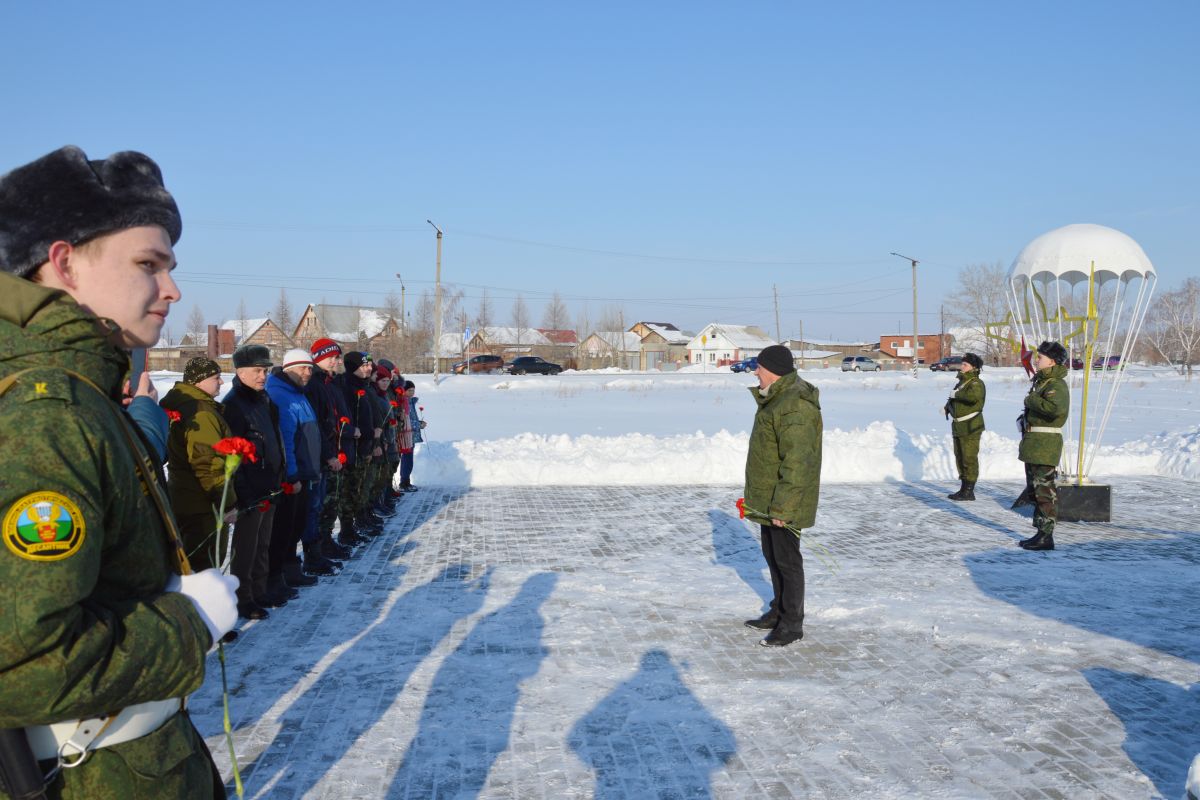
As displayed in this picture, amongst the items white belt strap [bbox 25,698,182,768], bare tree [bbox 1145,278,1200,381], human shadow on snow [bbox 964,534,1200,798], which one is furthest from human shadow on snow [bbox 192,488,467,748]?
bare tree [bbox 1145,278,1200,381]

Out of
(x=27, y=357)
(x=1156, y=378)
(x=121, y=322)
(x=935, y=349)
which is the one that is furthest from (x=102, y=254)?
(x=935, y=349)

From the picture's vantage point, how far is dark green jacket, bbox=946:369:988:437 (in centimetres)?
1167

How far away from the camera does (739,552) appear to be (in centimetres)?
893

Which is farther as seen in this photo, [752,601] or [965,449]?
[965,449]

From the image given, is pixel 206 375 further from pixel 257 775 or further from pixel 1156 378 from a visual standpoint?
pixel 1156 378

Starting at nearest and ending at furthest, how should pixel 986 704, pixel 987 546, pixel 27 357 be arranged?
pixel 27 357 < pixel 986 704 < pixel 987 546

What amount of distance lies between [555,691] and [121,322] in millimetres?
4027

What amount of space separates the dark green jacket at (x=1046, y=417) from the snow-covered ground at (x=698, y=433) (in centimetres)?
475

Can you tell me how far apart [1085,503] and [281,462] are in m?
9.28

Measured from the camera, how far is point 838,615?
6.82 meters

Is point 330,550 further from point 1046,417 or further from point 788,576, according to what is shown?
point 1046,417

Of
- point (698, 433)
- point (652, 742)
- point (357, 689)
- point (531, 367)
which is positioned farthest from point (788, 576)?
point (531, 367)

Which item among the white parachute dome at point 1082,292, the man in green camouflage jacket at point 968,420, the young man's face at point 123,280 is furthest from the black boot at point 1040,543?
the young man's face at point 123,280

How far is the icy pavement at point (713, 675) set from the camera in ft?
13.6
